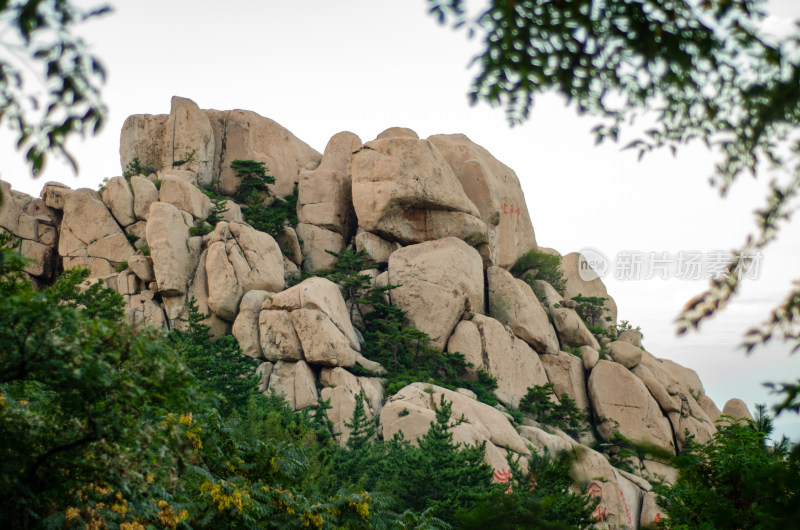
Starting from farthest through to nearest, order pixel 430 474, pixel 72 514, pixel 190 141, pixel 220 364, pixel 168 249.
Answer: pixel 190 141, pixel 168 249, pixel 220 364, pixel 430 474, pixel 72 514

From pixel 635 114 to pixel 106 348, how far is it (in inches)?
169

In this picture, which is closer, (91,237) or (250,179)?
(91,237)

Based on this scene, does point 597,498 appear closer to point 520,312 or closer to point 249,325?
point 249,325

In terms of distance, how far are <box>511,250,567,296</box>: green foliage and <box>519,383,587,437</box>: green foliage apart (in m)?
11.2

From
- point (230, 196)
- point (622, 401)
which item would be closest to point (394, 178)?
point (230, 196)

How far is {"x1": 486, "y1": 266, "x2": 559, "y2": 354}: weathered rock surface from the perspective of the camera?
104 ft

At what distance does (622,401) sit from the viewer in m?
30.6

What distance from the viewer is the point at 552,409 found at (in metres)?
27.9

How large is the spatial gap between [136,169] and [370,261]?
43.9 feet

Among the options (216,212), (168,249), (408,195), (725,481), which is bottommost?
(725,481)

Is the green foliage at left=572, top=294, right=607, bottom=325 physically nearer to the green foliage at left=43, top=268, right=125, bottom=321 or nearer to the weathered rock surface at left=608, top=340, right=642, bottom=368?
the weathered rock surface at left=608, top=340, right=642, bottom=368

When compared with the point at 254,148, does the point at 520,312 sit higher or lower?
lower

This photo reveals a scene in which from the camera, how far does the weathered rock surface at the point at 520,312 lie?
104ft

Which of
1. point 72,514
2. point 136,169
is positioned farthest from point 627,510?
point 136,169
